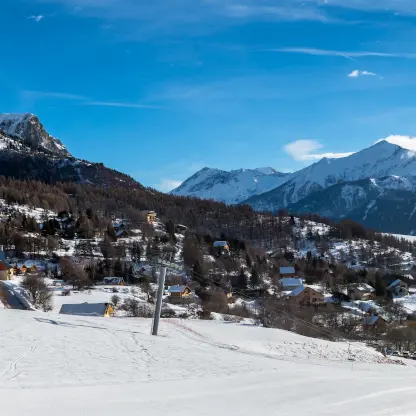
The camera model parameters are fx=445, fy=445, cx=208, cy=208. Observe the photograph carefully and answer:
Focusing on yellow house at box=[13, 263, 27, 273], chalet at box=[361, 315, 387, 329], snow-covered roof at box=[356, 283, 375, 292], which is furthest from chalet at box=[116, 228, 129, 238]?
chalet at box=[361, 315, 387, 329]

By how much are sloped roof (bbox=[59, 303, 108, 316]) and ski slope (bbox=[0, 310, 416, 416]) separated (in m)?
16.4

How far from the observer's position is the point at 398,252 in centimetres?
14550

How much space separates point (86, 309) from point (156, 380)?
1113 inches

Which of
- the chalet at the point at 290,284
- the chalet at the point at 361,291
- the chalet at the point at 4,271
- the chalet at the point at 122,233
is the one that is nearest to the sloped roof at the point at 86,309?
the chalet at the point at 4,271

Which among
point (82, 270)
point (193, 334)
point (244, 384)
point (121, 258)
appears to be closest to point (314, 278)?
point (121, 258)

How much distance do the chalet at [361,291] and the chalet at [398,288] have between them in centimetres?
397

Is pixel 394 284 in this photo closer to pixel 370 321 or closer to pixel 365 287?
pixel 365 287

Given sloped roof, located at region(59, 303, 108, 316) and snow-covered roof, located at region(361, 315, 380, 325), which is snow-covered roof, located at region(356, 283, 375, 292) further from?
sloped roof, located at region(59, 303, 108, 316)

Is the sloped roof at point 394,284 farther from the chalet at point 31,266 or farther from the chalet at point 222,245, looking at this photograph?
the chalet at point 31,266

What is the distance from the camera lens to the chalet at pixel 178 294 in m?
62.9

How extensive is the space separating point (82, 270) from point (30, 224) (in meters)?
38.5

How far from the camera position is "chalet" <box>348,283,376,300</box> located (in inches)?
3074

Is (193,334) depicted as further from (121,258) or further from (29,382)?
Result: (121,258)

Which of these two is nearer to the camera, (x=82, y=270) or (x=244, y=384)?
(x=244, y=384)
